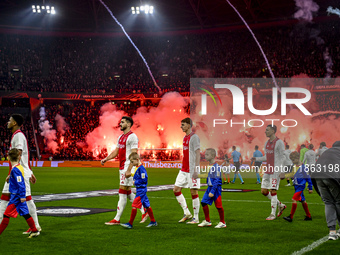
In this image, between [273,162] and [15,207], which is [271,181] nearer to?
[273,162]

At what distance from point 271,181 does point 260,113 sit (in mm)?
36232

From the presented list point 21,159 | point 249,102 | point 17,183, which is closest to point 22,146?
point 21,159

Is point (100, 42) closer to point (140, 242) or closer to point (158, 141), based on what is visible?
point (158, 141)

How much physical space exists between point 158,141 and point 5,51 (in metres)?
21.4

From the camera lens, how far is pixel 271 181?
34.5ft

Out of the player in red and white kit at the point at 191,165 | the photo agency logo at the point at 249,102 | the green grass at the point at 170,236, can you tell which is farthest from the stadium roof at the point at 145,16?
the green grass at the point at 170,236

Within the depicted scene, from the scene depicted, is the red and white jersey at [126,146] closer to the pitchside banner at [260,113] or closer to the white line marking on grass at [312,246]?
the white line marking on grass at [312,246]

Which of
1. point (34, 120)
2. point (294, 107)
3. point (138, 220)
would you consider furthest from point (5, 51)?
point (138, 220)

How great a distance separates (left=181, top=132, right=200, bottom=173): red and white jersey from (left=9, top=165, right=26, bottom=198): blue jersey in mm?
3825

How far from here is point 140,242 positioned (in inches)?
304

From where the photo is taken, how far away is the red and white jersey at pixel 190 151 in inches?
393

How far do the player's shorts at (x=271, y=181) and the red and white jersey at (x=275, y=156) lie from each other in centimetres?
10

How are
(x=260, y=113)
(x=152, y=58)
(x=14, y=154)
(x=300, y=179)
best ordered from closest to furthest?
(x=14, y=154)
(x=300, y=179)
(x=260, y=113)
(x=152, y=58)

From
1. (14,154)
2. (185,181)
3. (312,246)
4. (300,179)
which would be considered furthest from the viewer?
(300,179)
